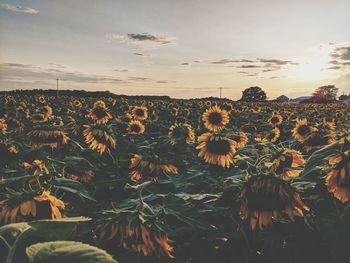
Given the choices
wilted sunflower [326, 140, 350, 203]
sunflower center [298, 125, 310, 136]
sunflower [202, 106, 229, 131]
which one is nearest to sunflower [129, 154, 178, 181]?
wilted sunflower [326, 140, 350, 203]

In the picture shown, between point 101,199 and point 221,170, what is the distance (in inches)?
68.5

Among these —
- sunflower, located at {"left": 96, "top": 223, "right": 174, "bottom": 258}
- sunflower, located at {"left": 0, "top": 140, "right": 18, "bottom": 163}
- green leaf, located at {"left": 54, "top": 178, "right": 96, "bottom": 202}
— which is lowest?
sunflower, located at {"left": 96, "top": 223, "right": 174, "bottom": 258}

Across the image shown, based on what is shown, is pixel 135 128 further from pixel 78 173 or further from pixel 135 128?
pixel 78 173

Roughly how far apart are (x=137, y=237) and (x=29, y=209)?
47 cm

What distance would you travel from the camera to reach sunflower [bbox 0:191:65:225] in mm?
1747

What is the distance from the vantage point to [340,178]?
6.88 feet

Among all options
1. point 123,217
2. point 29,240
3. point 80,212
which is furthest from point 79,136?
point 29,240

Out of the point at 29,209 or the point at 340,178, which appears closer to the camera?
the point at 29,209

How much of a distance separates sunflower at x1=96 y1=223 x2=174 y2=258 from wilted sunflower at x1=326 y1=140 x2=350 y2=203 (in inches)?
34.7

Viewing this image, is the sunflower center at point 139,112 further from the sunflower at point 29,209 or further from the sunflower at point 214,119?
the sunflower at point 29,209

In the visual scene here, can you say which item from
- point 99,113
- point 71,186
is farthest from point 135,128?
point 71,186

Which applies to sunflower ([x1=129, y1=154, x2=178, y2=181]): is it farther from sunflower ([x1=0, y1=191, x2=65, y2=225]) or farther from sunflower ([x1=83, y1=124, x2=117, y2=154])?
sunflower ([x1=0, y1=191, x2=65, y2=225])

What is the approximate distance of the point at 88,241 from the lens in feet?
7.16

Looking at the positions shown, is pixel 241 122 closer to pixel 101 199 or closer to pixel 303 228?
pixel 101 199
